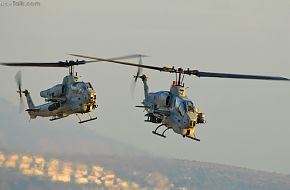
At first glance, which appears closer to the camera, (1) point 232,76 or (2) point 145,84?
(1) point 232,76

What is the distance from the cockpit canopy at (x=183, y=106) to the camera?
2601 inches

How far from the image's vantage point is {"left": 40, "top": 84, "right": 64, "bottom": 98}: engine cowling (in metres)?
73.4

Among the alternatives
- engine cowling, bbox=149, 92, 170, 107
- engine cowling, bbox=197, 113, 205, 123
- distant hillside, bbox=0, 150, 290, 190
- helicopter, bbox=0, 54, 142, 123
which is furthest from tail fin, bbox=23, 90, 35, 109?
distant hillside, bbox=0, 150, 290, 190

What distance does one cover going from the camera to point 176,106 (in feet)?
219

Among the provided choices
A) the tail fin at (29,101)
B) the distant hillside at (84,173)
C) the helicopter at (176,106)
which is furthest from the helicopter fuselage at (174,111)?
the distant hillside at (84,173)

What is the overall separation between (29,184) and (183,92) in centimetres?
6773

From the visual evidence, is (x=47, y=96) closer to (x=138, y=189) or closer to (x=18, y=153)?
(x=18, y=153)

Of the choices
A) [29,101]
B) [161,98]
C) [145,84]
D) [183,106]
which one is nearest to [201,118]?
[183,106]

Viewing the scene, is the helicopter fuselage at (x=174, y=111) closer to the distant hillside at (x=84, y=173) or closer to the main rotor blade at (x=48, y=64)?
the main rotor blade at (x=48, y=64)

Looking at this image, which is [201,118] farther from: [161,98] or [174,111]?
[161,98]

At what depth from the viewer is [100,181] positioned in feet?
436

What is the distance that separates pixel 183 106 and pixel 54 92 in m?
12.4

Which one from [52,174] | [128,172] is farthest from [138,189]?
[52,174]

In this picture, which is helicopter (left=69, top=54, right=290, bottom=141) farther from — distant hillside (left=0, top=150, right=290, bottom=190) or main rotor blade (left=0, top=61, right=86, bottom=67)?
distant hillside (left=0, top=150, right=290, bottom=190)
